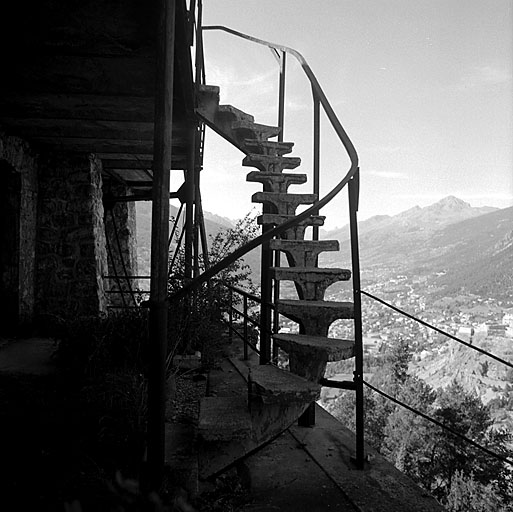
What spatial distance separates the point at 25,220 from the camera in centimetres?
564

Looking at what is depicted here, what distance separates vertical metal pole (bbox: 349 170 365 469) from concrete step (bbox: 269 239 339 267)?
0.44m

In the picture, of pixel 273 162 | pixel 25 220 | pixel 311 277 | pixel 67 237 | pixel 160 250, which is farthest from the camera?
pixel 67 237

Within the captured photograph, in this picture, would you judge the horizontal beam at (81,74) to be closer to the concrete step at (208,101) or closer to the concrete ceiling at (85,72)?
the concrete ceiling at (85,72)

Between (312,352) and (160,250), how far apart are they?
960mm

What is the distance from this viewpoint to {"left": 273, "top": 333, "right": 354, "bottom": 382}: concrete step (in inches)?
95.2

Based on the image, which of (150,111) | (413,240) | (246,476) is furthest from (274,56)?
(413,240)

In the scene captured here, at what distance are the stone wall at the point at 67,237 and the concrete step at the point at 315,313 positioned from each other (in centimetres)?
398

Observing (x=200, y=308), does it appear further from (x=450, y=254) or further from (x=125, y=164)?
(x=450, y=254)

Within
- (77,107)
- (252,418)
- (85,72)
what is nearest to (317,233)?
(252,418)

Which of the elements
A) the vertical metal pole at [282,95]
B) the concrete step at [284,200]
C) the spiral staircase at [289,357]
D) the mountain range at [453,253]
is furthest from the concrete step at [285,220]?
the mountain range at [453,253]

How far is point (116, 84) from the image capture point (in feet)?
12.2

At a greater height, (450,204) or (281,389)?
(450,204)

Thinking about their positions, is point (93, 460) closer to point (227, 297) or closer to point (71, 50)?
point (71, 50)

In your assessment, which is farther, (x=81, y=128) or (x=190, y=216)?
(x=81, y=128)
